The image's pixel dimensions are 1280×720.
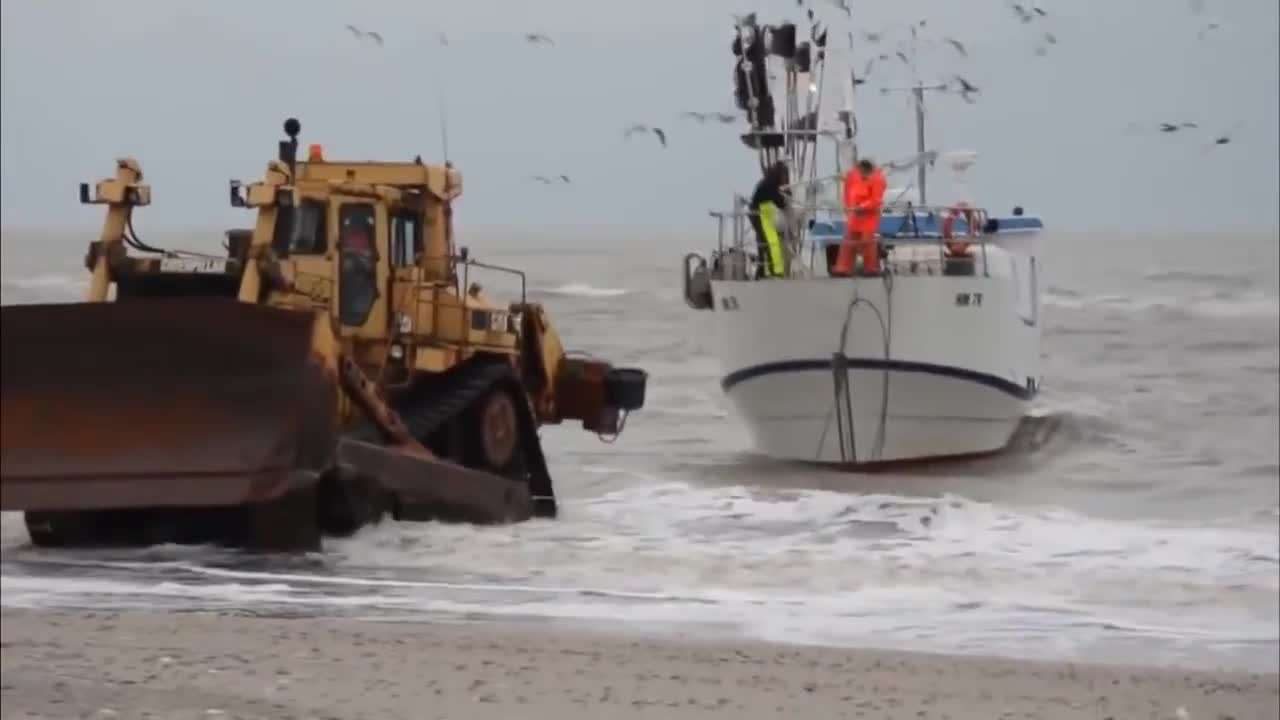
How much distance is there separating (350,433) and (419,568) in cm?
85

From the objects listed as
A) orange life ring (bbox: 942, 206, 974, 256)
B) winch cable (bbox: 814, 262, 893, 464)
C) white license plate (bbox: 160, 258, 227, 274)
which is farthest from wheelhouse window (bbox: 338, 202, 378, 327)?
orange life ring (bbox: 942, 206, 974, 256)

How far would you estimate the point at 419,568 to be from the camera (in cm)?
1198

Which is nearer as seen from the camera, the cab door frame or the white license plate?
the white license plate

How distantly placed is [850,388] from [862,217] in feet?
4.96

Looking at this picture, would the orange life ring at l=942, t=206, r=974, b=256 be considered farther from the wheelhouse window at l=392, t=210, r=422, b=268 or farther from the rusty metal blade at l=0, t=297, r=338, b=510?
the rusty metal blade at l=0, t=297, r=338, b=510

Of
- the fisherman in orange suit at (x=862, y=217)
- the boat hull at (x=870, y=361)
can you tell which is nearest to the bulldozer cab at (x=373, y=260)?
the fisherman in orange suit at (x=862, y=217)

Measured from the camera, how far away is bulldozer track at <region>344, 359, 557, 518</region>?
43.4 feet

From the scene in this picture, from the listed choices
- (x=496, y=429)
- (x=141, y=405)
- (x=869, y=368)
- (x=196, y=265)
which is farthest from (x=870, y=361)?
(x=141, y=405)

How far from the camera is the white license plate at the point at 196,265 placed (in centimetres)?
1198

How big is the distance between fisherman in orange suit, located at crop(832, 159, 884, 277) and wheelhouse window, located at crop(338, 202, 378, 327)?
19.4 feet

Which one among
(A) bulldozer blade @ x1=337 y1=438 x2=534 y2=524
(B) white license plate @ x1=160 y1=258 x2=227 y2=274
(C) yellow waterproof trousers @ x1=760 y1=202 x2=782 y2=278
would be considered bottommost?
(A) bulldozer blade @ x1=337 y1=438 x2=534 y2=524

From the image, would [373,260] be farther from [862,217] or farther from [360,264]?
[862,217]

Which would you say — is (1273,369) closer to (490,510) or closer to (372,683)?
(490,510)

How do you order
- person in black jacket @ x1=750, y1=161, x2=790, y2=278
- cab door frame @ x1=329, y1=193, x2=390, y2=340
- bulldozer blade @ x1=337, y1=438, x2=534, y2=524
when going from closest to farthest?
bulldozer blade @ x1=337, y1=438, x2=534, y2=524, cab door frame @ x1=329, y1=193, x2=390, y2=340, person in black jacket @ x1=750, y1=161, x2=790, y2=278
